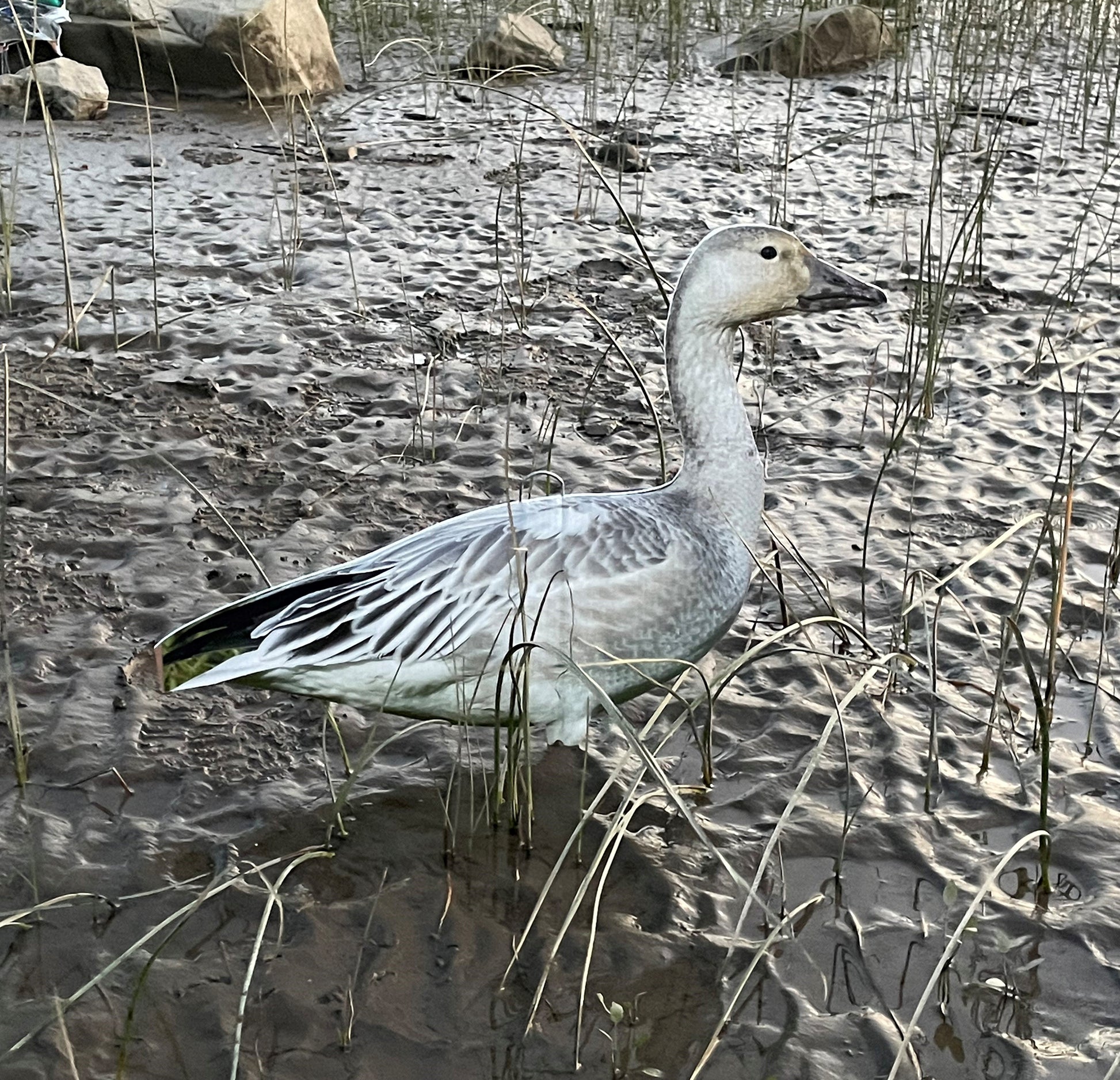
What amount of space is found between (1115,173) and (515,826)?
6.92 m

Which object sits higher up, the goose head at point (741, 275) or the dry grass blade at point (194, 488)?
the goose head at point (741, 275)

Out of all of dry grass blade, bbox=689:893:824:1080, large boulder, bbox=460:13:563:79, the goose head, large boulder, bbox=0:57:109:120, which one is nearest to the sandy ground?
dry grass blade, bbox=689:893:824:1080

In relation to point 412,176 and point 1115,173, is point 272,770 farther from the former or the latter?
point 1115,173

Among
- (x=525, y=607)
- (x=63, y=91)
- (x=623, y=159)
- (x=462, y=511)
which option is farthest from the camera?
(x=63, y=91)

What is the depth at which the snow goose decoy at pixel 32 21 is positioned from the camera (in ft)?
28.7

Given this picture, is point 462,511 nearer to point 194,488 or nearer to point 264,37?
point 194,488

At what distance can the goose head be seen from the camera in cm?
395

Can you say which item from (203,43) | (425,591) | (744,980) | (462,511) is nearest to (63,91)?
(203,43)

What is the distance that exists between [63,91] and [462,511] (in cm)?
535

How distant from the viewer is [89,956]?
3.00 meters

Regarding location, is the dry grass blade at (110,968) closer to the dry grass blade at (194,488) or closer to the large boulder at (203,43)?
the dry grass blade at (194,488)

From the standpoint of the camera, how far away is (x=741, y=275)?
3.96 m

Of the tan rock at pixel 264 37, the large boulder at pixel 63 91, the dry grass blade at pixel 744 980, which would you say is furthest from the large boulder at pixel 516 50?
the dry grass blade at pixel 744 980

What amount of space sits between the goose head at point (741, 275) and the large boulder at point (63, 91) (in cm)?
611
